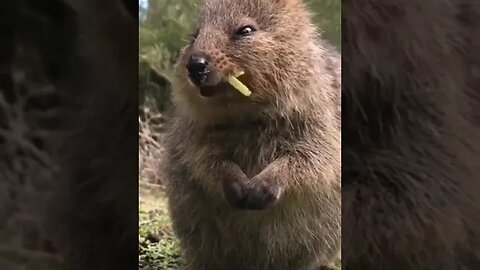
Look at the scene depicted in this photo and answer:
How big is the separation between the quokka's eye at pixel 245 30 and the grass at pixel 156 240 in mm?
325

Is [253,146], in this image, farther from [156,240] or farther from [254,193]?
[156,240]

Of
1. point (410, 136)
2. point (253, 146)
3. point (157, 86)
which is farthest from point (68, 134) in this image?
point (410, 136)

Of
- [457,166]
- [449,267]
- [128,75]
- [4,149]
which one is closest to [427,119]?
[457,166]

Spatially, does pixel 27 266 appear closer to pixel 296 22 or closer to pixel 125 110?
pixel 125 110

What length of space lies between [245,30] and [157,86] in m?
0.22

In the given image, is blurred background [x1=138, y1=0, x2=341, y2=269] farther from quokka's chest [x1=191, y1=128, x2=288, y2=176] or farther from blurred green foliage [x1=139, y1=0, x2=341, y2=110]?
quokka's chest [x1=191, y1=128, x2=288, y2=176]

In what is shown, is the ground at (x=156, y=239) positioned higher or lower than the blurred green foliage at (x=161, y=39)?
lower

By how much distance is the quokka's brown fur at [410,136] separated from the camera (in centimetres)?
101

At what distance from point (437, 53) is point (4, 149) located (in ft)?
2.14

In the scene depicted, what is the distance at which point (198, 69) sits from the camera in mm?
1074

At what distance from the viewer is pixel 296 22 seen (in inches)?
43.8

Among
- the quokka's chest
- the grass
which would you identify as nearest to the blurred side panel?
the grass

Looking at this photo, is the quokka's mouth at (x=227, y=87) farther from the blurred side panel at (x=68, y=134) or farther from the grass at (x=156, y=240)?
the grass at (x=156, y=240)

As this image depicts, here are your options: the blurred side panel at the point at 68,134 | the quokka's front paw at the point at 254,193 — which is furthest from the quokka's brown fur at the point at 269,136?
the blurred side panel at the point at 68,134
